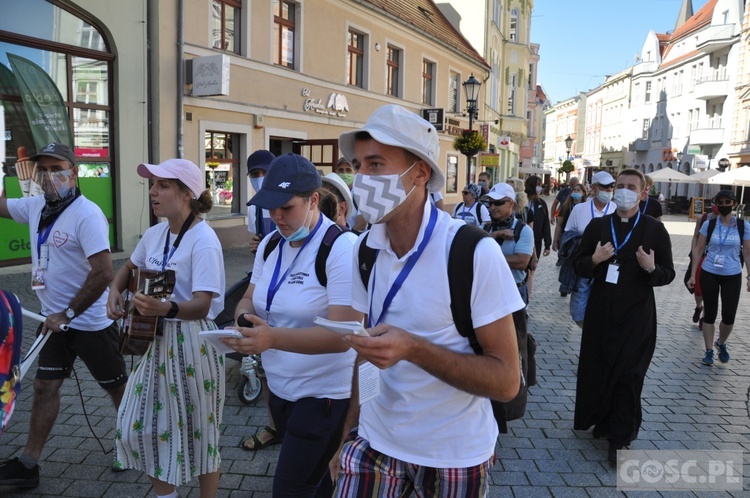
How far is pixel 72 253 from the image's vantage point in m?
3.52

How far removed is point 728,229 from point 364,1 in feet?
46.7

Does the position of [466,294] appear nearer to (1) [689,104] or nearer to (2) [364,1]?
(2) [364,1]

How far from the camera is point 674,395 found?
5531 mm

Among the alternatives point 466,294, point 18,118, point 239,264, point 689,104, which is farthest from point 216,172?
point 689,104

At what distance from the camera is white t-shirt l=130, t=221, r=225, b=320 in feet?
9.71

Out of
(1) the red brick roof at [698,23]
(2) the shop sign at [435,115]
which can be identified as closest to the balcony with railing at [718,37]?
(1) the red brick roof at [698,23]

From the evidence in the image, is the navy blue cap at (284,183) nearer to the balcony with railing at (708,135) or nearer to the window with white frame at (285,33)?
the window with white frame at (285,33)

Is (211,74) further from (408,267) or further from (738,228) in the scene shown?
(408,267)

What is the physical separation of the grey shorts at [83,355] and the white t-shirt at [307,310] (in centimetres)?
137

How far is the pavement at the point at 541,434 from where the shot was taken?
3639 millimetres

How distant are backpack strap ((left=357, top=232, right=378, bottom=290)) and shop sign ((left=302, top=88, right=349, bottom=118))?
14.6 metres

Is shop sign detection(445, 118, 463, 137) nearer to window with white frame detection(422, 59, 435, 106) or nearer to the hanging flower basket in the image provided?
window with white frame detection(422, 59, 435, 106)

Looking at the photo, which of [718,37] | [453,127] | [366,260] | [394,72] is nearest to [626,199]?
[366,260]

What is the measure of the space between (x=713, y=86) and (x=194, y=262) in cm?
4801
